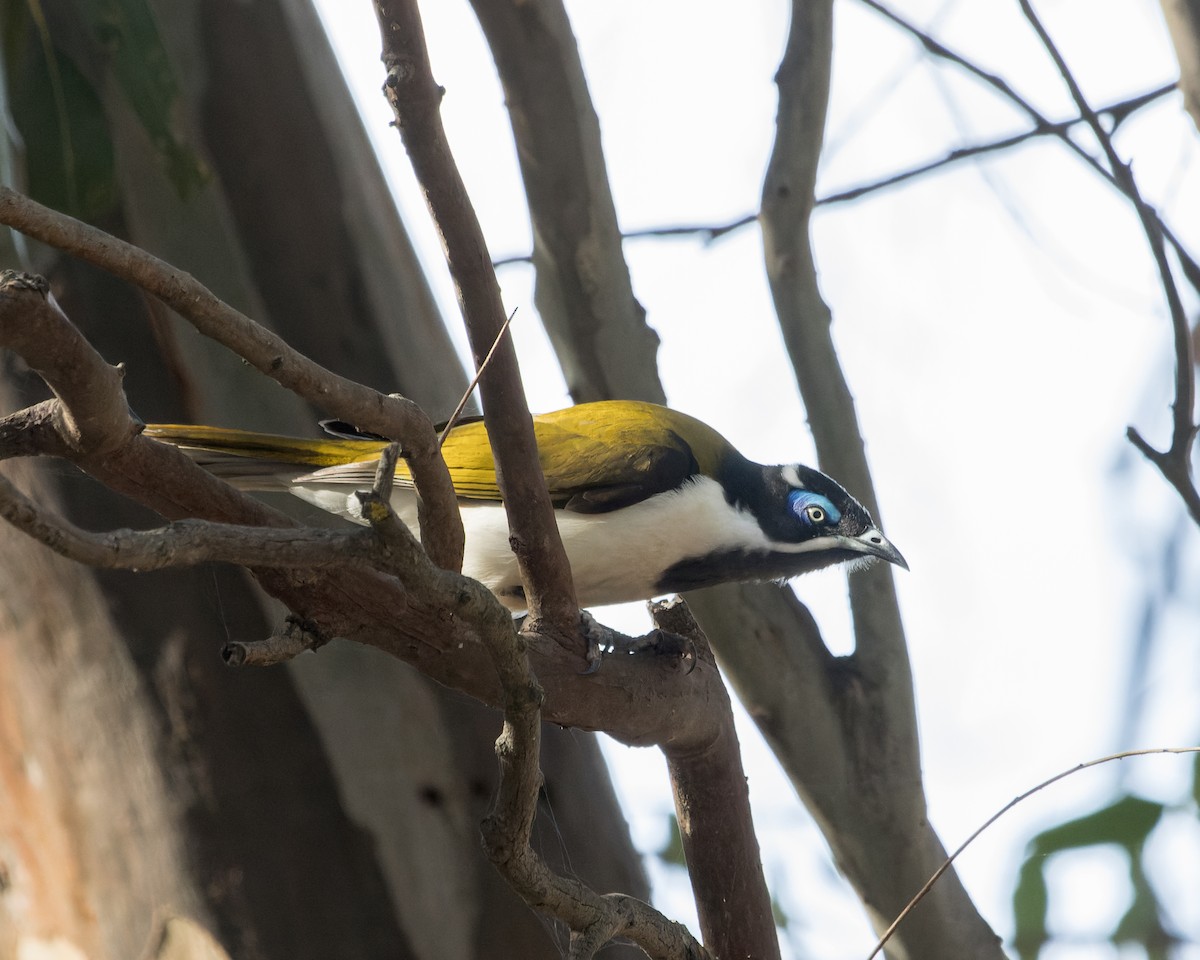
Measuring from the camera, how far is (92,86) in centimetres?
254

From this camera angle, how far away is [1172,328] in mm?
2199

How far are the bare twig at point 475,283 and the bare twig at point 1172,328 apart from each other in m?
1.03

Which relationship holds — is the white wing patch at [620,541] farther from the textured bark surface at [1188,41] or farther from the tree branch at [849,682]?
the textured bark surface at [1188,41]

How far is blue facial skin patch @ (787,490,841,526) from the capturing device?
2.98 metres

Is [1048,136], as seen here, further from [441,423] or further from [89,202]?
[89,202]

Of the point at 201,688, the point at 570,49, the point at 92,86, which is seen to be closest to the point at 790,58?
the point at 570,49

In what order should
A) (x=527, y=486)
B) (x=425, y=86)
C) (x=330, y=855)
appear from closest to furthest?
(x=425, y=86), (x=527, y=486), (x=330, y=855)

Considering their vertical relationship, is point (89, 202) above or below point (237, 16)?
below

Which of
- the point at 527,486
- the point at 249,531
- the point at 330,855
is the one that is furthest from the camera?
the point at 330,855

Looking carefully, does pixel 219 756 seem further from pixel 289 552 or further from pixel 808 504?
pixel 808 504

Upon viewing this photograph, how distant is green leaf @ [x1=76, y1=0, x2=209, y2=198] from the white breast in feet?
2.48

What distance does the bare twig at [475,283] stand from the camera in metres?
1.38

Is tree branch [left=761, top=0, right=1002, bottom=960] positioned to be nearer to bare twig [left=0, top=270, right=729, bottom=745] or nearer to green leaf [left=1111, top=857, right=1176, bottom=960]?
bare twig [left=0, top=270, right=729, bottom=745]

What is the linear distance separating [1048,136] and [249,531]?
2.28 m
